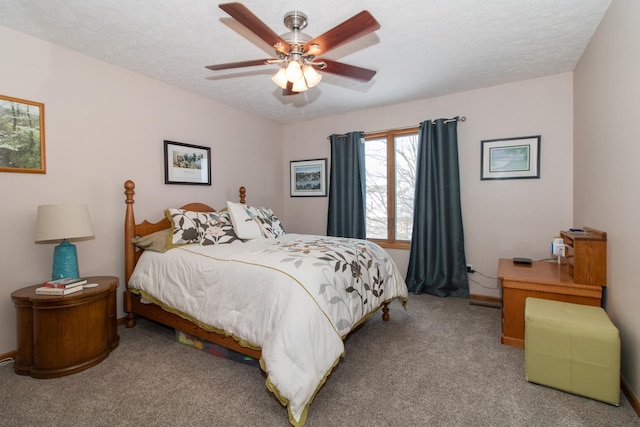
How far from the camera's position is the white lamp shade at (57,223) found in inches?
86.3

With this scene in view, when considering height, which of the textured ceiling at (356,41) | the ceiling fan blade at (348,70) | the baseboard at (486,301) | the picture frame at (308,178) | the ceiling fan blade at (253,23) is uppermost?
the textured ceiling at (356,41)

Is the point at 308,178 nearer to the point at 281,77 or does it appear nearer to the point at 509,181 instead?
the point at 509,181

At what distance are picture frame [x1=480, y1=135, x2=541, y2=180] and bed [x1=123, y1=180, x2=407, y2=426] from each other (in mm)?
1784

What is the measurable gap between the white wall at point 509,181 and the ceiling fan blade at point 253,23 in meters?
2.03

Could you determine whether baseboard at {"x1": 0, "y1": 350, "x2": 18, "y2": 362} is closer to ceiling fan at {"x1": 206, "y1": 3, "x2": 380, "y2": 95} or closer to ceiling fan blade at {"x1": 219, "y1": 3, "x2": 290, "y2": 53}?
ceiling fan at {"x1": 206, "y1": 3, "x2": 380, "y2": 95}

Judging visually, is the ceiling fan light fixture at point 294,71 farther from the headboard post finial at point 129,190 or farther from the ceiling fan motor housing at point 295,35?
the headboard post finial at point 129,190

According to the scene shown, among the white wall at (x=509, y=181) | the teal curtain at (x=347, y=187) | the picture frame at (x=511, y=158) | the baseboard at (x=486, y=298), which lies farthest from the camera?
the teal curtain at (x=347, y=187)

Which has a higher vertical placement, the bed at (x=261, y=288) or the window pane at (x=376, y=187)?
the window pane at (x=376, y=187)

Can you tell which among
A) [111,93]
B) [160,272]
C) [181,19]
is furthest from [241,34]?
[160,272]

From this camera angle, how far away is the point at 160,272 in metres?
2.63

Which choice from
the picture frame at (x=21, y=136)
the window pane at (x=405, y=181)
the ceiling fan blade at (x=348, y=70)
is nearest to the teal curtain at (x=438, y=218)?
the window pane at (x=405, y=181)

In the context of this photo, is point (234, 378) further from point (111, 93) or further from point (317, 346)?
point (111, 93)

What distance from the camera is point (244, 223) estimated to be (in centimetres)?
317

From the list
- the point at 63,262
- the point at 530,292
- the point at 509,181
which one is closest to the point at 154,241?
the point at 63,262
